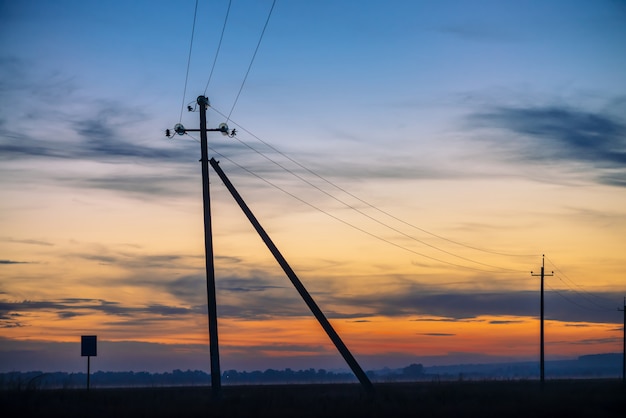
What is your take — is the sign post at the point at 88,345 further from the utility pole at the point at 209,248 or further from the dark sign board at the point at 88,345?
the utility pole at the point at 209,248

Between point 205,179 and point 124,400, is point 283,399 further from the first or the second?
point 205,179

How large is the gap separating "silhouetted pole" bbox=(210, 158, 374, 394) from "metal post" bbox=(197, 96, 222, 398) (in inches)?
35.7

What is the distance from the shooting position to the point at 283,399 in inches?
1410

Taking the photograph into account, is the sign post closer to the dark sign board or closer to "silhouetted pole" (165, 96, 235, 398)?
the dark sign board

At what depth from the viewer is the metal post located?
34.6m

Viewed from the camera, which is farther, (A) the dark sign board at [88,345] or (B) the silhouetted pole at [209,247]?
(A) the dark sign board at [88,345]

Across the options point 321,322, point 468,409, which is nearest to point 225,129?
point 321,322

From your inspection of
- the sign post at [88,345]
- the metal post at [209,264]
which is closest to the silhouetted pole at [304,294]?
the metal post at [209,264]

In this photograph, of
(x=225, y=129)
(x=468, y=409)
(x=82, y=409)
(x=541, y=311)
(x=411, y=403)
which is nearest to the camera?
(x=82, y=409)

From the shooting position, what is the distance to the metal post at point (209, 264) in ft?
113

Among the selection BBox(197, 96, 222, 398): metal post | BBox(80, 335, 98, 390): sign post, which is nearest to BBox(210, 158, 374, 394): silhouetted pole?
BBox(197, 96, 222, 398): metal post

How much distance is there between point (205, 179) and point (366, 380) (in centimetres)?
1082

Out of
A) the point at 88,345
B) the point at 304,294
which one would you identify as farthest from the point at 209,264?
the point at 88,345

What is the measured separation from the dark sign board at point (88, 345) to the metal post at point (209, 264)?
252 inches
